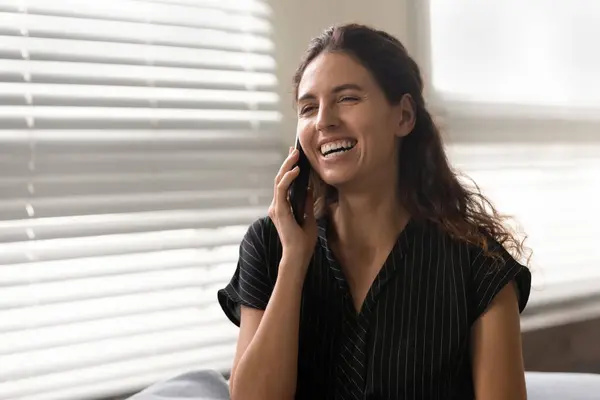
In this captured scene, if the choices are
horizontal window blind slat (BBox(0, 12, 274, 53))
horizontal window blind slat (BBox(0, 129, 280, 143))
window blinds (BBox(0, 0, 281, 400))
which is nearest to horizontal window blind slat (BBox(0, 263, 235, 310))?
window blinds (BBox(0, 0, 281, 400))

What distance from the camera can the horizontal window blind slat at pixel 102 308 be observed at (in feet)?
4.84

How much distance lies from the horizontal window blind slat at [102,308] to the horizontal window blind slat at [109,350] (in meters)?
0.06

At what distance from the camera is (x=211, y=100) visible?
5.63 ft

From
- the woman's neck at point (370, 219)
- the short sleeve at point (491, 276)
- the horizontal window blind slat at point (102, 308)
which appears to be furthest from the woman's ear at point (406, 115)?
the horizontal window blind slat at point (102, 308)

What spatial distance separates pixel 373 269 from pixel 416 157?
23cm

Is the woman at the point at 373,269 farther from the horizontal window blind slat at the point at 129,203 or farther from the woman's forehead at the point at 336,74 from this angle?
the horizontal window blind slat at the point at 129,203

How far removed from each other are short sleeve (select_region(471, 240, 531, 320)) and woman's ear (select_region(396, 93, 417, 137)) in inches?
9.5

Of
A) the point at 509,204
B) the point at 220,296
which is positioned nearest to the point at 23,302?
the point at 220,296

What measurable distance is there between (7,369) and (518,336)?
0.95m

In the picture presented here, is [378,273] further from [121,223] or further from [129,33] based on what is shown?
[129,33]

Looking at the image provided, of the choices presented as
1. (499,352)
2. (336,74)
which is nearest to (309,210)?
(336,74)

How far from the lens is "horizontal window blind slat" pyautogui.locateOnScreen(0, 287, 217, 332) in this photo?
147 centimetres

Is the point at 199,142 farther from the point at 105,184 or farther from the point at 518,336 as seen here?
the point at 518,336

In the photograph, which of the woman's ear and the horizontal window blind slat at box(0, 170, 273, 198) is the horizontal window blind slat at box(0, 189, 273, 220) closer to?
the horizontal window blind slat at box(0, 170, 273, 198)
